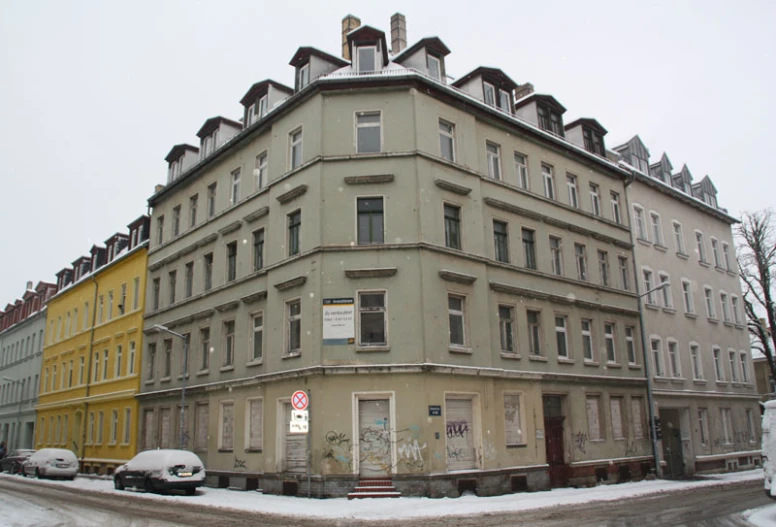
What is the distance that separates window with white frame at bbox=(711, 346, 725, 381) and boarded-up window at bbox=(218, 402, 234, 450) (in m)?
26.2

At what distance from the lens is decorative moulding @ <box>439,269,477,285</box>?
22125mm

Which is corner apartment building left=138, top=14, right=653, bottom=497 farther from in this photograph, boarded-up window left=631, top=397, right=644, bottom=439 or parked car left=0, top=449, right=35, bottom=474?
parked car left=0, top=449, right=35, bottom=474

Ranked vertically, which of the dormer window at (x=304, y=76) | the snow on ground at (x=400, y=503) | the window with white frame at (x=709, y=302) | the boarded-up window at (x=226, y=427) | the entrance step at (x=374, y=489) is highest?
the dormer window at (x=304, y=76)

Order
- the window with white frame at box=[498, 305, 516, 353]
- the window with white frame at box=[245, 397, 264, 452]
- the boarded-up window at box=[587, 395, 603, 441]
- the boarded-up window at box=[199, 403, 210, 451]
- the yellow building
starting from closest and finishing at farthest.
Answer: the window with white frame at box=[245, 397, 264, 452], the window with white frame at box=[498, 305, 516, 353], the boarded-up window at box=[587, 395, 603, 441], the boarded-up window at box=[199, 403, 210, 451], the yellow building

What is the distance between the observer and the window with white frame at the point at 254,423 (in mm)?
24031

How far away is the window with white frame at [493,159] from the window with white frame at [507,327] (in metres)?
5.37

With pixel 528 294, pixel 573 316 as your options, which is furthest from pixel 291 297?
pixel 573 316

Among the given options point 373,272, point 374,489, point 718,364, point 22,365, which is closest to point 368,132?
point 373,272

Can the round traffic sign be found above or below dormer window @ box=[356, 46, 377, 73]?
below

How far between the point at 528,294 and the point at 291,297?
9.38m

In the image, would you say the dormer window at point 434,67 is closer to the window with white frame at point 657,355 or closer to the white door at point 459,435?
the white door at point 459,435

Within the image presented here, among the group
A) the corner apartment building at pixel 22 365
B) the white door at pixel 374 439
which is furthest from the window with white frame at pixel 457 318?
the corner apartment building at pixel 22 365

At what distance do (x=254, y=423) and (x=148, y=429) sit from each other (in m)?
10.5

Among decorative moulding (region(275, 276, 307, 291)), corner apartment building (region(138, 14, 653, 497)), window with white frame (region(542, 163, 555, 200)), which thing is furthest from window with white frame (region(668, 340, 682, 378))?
decorative moulding (region(275, 276, 307, 291))
